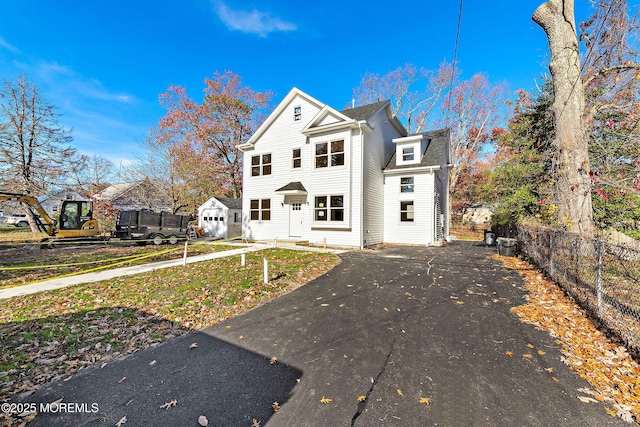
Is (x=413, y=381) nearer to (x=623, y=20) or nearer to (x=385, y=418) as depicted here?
(x=385, y=418)

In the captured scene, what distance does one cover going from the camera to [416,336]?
4387mm

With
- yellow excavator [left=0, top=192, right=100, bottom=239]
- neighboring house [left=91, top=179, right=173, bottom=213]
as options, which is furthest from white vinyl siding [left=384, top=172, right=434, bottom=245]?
neighboring house [left=91, top=179, right=173, bottom=213]

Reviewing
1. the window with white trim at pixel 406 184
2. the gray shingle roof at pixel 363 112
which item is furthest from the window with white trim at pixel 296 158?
the window with white trim at pixel 406 184

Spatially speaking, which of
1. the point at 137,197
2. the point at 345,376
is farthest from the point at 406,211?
the point at 137,197

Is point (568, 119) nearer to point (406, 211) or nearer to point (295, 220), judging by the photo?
point (406, 211)

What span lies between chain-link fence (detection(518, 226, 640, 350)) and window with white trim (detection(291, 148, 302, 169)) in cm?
1304

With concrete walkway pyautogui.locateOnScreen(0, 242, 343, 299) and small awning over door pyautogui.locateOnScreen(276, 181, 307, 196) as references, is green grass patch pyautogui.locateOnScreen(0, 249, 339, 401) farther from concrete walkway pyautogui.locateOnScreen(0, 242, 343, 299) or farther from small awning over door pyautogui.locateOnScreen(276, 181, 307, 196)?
small awning over door pyautogui.locateOnScreen(276, 181, 307, 196)

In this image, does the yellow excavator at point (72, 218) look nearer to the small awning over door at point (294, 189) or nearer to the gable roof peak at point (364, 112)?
the small awning over door at point (294, 189)

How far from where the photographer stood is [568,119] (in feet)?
30.5

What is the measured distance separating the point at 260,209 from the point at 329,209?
5788 mm

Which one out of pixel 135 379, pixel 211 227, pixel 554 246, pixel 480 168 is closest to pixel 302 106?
pixel 211 227

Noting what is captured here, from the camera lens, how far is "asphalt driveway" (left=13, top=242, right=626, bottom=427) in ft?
8.64

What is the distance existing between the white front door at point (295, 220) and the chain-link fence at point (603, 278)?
12312 millimetres

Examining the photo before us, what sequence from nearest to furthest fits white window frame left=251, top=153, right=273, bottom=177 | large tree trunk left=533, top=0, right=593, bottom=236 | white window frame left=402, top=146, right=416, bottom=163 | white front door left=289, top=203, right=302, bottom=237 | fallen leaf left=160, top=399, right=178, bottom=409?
1. fallen leaf left=160, top=399, right=178, bottom=409
2. large tree trunk left=533, top=0, right=593, bottom=236
3. white front door left=289, top=203, right=302, bottom=237
4. white window frame left=402, top=146, right=416, bottom=163
5. white window frame left=251, top=153, right=273, bottom=177
